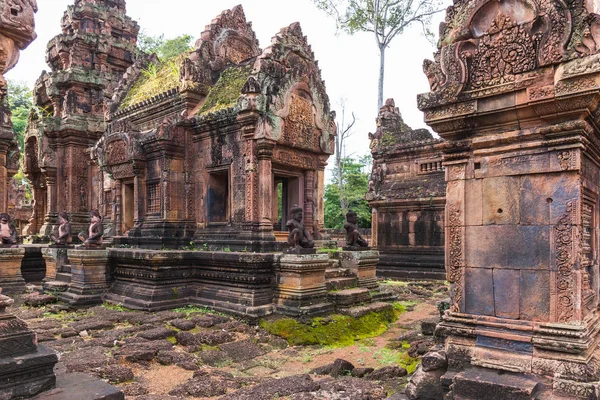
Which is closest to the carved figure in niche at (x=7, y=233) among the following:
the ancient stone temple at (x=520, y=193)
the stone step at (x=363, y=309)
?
the stone step at (x=363, y=309)

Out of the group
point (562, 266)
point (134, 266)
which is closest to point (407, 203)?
point (134, 266)

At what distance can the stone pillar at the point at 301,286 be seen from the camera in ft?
25.8

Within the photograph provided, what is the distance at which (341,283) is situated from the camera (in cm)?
903

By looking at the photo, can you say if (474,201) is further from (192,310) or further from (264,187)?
(192,310)

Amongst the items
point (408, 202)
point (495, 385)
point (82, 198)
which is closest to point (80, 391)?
point (495, 385)

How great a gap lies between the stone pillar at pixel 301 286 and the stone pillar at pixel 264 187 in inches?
46.4

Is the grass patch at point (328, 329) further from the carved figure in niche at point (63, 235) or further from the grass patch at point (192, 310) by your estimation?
the carved figure in niche at point (63, 235)

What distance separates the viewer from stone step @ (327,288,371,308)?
27.6ft

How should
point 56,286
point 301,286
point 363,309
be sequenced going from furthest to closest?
1. point 56,286
2. point 363,309
3. point 301,286

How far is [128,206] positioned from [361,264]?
662cm

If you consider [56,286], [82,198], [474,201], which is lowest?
[56,286]

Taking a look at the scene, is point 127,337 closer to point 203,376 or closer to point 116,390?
point 203,376

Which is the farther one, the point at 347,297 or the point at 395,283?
the point at 395,283

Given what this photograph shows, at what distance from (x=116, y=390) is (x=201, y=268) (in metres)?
5.79
